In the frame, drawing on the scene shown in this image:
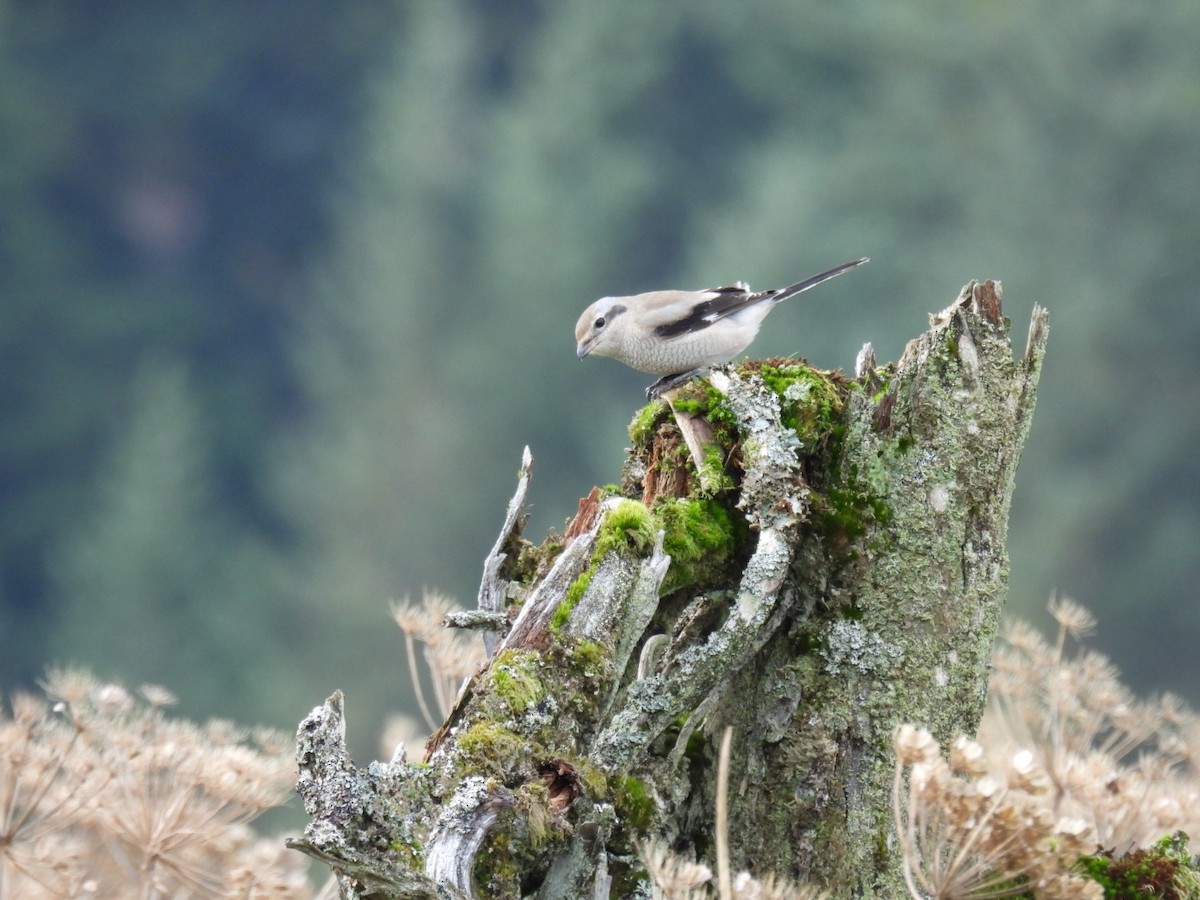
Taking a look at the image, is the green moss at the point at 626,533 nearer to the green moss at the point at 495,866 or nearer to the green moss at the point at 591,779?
the green moss at the point at 591,779

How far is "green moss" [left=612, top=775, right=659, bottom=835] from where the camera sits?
409 centimetres

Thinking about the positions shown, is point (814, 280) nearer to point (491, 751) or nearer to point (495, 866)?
point (491, 751)

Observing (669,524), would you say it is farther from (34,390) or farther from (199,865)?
(34,390)

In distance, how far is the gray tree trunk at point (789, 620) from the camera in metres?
4.17

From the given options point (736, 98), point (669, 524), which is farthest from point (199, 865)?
point (736, 98)

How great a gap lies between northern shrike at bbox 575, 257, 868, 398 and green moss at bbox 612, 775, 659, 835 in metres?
1.95

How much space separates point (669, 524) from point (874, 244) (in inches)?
968

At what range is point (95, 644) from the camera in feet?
95.0

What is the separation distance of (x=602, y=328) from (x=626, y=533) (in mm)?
2162

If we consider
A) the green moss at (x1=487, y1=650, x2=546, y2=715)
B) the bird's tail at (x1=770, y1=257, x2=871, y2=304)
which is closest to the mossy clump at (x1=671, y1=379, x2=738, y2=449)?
the bird's tail at (x1=770, y1=257, x2=871, y2=304)

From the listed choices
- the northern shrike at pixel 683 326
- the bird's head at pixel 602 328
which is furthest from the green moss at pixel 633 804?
the bird's head at pixel 602 328

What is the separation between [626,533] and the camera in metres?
4.38

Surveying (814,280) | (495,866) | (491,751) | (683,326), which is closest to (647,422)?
(683,326)

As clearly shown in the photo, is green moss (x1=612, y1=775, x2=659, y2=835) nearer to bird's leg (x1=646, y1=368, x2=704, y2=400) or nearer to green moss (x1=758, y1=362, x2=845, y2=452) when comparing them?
green moss (x1=758, y1=362, x2=845, y2=452)
